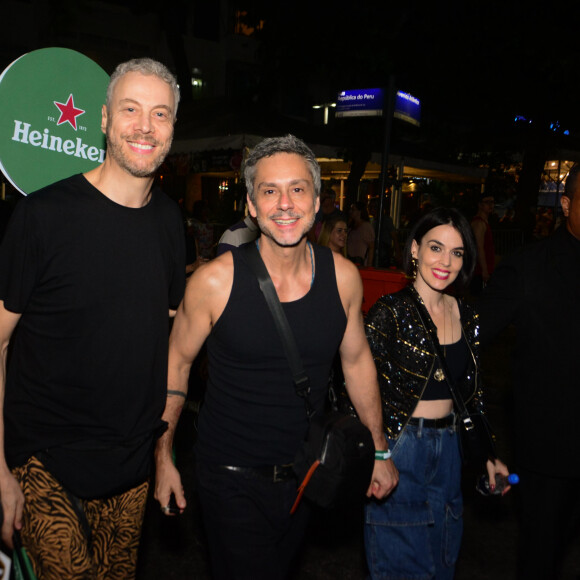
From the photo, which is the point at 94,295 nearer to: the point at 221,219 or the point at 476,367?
the point at 476,367

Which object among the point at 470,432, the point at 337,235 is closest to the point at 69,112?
the point at 470,432

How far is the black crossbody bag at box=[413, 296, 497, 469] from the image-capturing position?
2.67m

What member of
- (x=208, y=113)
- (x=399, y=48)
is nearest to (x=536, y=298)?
(x=208, y=113)

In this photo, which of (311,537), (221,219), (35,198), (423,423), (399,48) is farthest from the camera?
(399,48)

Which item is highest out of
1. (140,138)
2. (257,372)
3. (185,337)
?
(140,138)

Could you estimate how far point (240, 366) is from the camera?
2297 millimetres

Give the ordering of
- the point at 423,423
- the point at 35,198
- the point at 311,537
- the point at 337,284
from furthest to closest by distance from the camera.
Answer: the point at 311,537 → the point at 423,423 → the point at 337,284 → the point at 35,198

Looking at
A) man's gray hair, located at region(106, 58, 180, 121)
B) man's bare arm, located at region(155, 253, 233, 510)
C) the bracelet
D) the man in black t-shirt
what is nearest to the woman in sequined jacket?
the bracelet

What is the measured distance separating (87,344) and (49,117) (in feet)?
4.03

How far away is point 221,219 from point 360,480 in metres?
9.26

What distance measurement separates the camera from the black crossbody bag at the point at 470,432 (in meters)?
2.67

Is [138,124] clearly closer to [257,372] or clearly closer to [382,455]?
[257,372]

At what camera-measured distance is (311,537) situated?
3.89 meters

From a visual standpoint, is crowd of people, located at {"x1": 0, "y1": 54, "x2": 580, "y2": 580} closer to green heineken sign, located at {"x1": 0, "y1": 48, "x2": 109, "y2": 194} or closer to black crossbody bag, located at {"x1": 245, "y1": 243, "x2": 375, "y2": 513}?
black crossbody bag, located at {"x1": 245, "y1": 243, "x2": 375, "y2": 513}
